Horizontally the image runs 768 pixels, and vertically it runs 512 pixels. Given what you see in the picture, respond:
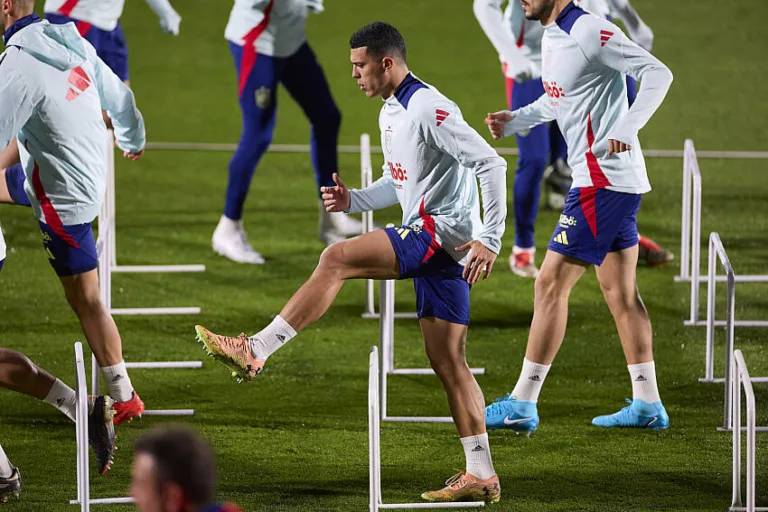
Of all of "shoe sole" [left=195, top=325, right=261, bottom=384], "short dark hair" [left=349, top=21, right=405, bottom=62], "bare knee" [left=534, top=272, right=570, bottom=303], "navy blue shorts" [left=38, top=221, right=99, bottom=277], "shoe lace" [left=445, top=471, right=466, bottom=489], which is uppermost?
"short dark hair" [left=349, top=21, right=405, bottom=62]

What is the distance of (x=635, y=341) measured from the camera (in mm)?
6859

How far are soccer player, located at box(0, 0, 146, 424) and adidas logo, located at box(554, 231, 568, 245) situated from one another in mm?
2006

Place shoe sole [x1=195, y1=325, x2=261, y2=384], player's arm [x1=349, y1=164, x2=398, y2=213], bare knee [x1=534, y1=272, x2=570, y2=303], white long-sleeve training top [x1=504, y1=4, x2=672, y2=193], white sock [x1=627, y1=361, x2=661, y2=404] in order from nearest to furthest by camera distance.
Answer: shoe sole [x1=195, y1=325, x2=261, y2=384], player's arm [x1=349, y1=164, x2=398, y2=213], white long-sleeve training top [x1=504, y1=4, x2=672, y2=193], bare knee [x1=534, y1=272, x2=570, y2=303], white sock [x1=627, y1=361, x2=661, y2=404]

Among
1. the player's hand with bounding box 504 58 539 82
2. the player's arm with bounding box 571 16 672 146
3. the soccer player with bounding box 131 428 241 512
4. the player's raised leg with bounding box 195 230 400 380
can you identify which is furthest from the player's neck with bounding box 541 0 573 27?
the soccer player with bounding box 131 428 241 512

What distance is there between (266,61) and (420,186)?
4.32 metres

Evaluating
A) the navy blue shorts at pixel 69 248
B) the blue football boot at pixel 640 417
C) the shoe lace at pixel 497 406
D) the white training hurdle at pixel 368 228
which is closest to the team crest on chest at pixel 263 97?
the white training hurdle at pixel 368 228

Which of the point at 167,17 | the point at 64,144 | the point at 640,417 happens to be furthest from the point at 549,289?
the point at 167,17

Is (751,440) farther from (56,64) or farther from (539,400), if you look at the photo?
(56,64)

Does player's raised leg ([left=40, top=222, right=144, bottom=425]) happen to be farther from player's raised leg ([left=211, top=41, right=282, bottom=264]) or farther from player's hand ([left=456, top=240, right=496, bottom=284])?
player's raised leg ([left=211, top=41, right=282, bottom=264])

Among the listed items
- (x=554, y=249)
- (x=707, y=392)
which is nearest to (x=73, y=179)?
(x=554, y=249)

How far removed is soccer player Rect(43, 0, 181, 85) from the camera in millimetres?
9883

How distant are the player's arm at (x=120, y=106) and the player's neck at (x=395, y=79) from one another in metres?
1.43

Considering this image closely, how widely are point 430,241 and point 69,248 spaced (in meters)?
1.69

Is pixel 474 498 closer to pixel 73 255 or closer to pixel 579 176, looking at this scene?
pixel 579 176
